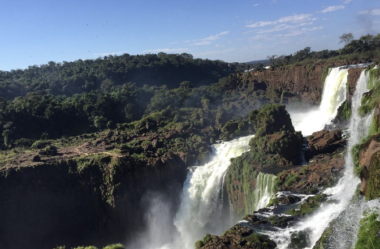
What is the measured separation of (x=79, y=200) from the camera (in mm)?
38688

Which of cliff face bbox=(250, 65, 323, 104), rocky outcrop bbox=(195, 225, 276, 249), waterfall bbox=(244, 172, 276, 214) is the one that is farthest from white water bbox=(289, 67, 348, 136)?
rocky outcrop bbox=(195, 225, 276, 249)

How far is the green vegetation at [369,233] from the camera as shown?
1420cm

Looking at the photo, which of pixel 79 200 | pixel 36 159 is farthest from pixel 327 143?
pixel 36 159

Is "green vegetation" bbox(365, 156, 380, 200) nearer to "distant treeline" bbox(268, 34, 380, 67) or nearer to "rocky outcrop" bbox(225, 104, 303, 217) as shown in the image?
"rocky outcrop" bbox(225, 104, 303, 217)

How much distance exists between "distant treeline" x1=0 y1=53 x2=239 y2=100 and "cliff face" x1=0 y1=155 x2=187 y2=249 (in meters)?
44.1

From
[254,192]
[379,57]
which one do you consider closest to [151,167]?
[254,192]

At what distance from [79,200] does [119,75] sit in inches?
2187

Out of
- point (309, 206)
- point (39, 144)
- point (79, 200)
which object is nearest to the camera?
point (309, 206)

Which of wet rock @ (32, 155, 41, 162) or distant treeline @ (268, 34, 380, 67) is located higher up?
distant treeline @ (268, 34, 380, 67)

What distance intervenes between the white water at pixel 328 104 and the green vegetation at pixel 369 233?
24571mm

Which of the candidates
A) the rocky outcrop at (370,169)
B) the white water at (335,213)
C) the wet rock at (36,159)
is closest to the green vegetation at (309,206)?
the white water at (335,213)

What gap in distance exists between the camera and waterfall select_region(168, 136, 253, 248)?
34.2 metres

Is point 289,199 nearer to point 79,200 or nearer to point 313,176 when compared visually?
point 313,176

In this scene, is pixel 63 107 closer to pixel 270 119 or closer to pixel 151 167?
pixel 151 167
